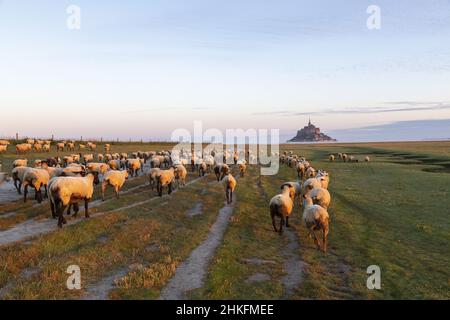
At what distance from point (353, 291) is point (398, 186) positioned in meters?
26.4

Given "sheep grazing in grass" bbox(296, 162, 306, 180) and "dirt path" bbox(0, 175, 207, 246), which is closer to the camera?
"dirt path" bbox(0, 175, 207, 246)

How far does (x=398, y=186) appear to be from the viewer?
34469mm

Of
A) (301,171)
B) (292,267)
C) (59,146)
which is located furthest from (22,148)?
(292,267)

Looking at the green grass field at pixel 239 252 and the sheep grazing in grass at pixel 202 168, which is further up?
the sheep grazing in grass at pixel 202 168

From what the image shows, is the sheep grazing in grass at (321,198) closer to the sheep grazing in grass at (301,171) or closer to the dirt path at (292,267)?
the dirt path at (292,267)

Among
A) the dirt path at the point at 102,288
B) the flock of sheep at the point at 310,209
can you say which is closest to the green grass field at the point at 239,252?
the dirt path at the point at 102,288

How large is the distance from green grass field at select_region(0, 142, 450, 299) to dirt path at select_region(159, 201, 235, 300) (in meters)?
0.26

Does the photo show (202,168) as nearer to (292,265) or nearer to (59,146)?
(292,265)

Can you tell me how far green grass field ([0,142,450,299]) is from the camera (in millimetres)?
11312

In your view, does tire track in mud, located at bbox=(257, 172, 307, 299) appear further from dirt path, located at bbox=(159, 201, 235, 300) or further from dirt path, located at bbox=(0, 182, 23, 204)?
dirt path, located at bbox=(0, 182, 23, 204)

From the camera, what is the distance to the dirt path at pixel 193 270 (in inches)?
430

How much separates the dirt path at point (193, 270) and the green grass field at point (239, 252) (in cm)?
26

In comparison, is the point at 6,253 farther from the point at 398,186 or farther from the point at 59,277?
the point at 398,186

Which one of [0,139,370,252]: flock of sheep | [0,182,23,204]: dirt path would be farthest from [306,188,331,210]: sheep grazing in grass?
[0,182,23,204]: dirt path
